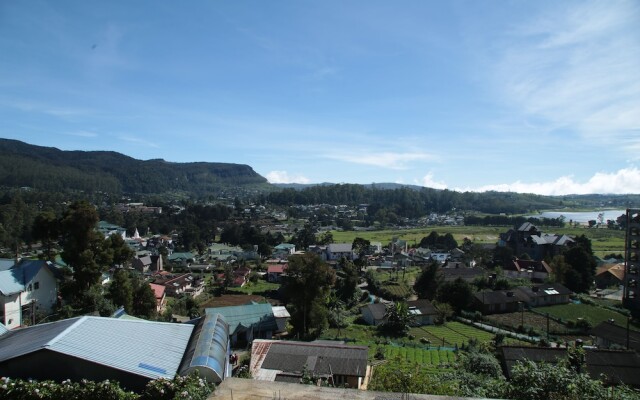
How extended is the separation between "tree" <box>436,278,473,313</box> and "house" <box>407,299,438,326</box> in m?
2.26

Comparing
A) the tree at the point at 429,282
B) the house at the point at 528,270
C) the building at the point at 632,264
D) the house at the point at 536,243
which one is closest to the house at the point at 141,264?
the tree at the point at 429,282

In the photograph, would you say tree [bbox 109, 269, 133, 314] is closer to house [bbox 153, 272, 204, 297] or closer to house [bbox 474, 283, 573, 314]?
house [bbox 153, 272, 204, 297]

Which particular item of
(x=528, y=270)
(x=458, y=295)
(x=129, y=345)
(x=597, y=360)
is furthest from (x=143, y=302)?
(x=528, y=270)

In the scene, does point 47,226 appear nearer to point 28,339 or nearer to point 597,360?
point 28,339

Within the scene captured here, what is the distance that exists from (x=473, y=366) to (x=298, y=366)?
6.23 meters

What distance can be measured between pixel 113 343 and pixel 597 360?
16.4m

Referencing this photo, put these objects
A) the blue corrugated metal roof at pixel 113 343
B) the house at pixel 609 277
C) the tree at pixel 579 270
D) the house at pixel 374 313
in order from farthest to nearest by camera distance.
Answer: the house at pixel 609 277 < the tree at pixel 579 270 < the house at pixel 374 313 < the blue corrugated metal roof at pixel 113 343

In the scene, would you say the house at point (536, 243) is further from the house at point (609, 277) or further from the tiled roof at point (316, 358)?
the tiled roof at point (316, 358)

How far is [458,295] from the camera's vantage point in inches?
1109

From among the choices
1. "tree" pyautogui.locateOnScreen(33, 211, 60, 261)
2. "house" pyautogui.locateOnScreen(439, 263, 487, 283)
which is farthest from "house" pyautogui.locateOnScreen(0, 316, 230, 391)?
"house" pyautogui.locateOnScreen(439, 263, 487, 283)

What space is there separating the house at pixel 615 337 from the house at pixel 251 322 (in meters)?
15.7

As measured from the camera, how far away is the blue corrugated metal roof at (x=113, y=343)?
600 centimetres

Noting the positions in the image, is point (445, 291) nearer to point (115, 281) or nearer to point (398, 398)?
point (115, 281)

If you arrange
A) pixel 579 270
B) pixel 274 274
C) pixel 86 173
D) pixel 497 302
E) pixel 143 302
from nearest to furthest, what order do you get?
pixel 143 302
pixel 497 302
pixel 579 270
pixel 274 274
pixel 86 173
